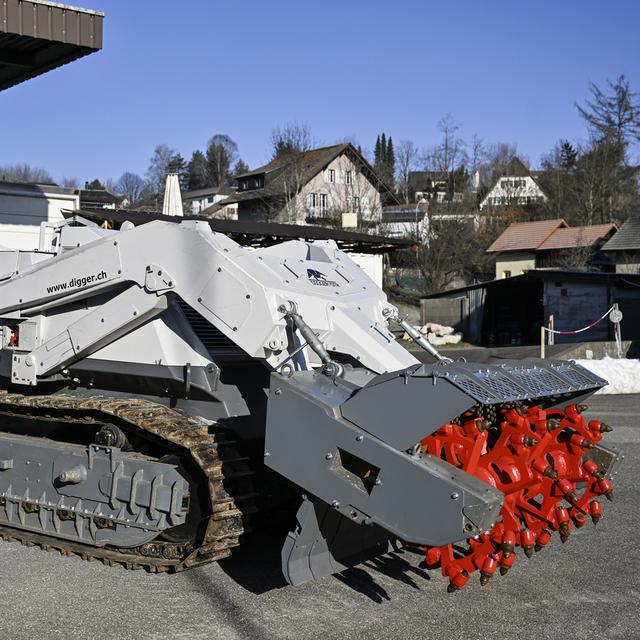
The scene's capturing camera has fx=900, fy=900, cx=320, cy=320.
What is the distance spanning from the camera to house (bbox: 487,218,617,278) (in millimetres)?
49953

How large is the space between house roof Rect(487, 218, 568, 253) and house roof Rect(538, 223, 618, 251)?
54 centimetres

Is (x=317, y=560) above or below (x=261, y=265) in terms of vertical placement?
below

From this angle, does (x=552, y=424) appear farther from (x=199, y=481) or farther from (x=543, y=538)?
(x=199, y=481)

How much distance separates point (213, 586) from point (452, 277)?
48.9 m

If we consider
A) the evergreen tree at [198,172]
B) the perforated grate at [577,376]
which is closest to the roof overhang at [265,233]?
the perforated grate at [577,376]

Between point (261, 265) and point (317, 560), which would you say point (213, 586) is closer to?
point (317, 560)

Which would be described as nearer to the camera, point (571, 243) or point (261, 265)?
point (261, 265)

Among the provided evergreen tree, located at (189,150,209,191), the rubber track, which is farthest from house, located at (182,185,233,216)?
the rubber track

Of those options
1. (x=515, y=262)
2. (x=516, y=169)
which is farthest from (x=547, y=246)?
(x=516, y=169)

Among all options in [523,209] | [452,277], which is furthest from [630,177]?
[452,277]

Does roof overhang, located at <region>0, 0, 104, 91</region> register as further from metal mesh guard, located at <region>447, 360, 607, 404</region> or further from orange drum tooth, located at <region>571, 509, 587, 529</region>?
orange drum tooth, located at <region>571, 509, 587, 529</region>

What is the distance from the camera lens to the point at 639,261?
42938 mm

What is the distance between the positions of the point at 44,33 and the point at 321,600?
9.42 meters

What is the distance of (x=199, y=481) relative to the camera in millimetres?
6309
